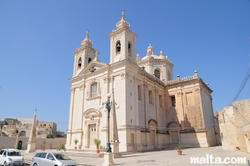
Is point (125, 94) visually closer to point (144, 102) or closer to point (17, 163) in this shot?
point (144, 102)

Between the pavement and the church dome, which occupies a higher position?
the church dome

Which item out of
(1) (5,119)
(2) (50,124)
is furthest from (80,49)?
(1) (5,119)

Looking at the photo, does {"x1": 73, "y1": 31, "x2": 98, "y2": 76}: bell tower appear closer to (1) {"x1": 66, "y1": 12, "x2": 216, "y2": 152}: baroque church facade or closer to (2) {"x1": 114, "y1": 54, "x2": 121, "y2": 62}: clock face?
(1) {"x1": 66, "y1": 12, "x2": 216, "y2": 152}: baroque church facade

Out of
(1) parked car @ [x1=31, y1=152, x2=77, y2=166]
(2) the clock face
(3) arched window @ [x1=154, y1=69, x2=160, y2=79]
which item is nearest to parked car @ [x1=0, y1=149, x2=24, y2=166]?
(1) parked car @ [x1=31, y1=152, x2=77, y2=166]

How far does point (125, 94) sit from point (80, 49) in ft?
41.5

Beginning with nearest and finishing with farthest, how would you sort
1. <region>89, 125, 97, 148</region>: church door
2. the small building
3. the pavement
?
the pavement
<region>89, 125, 97, 148</region>: church door
the small building

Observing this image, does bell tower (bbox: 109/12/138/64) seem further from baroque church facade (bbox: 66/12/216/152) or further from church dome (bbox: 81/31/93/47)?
church dome (bbox: 81/31/93/47)

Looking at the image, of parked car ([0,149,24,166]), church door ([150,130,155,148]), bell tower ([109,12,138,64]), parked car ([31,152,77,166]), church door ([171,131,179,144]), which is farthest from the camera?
church door ([171,131,179,144])

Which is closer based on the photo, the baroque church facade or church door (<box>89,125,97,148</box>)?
the baroque church facade

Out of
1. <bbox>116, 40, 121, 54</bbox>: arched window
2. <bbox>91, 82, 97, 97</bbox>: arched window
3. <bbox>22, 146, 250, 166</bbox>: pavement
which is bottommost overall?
<bbox>22, 146, 250, 166</bbox>: pavement

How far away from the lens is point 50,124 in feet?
209

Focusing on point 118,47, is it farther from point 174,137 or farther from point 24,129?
point 24,129

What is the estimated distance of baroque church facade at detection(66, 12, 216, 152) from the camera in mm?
20405

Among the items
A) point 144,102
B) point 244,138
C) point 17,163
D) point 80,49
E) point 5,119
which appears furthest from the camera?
point 5,119
